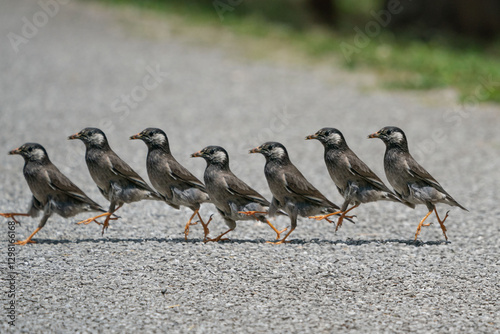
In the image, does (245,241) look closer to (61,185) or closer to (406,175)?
(406,175)

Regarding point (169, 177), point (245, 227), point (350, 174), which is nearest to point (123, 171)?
point (169, 177)

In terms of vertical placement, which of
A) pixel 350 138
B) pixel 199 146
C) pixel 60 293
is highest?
pixel 350 138

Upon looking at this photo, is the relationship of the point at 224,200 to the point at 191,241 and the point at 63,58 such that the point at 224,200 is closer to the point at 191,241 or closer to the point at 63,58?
the point at 191,241

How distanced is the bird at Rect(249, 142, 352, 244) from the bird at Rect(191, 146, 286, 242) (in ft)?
0.44

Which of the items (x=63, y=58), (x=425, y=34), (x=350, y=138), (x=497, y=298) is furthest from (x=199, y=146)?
(x=425, y=34)

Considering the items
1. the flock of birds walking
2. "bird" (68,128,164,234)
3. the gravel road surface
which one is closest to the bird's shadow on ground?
the gravel road surface

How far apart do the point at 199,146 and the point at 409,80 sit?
17.0ft

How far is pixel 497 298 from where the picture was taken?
16.4 ft

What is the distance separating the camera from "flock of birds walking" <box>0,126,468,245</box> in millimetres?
5434

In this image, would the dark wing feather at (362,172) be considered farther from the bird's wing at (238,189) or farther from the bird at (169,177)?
the bird at (169,177)

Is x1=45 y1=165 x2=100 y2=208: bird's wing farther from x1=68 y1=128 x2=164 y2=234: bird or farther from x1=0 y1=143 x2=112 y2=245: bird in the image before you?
x1=68 y1=128 x2=164 y2=234: bird

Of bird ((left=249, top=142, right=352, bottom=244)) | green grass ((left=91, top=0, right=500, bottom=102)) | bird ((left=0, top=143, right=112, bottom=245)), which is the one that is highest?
green grass ((left=91, top=0, right=500, bottom=102))

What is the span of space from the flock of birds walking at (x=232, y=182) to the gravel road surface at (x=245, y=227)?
1.33 ft

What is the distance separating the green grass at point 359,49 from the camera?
1329cm
